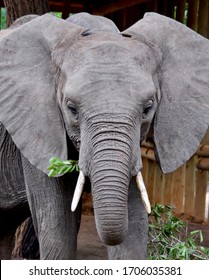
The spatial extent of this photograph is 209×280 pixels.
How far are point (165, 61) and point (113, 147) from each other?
2.81 feet

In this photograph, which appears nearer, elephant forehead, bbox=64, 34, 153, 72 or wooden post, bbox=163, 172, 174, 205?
elephant forehead, bbox=64, 34, 153, 72

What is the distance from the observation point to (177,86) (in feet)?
16.4

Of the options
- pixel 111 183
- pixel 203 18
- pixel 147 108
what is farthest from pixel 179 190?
pixel 111 183

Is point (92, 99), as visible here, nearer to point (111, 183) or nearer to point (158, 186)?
point (111, 183)

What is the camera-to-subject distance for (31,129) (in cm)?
495

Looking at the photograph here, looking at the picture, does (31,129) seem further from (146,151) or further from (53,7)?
(53,7)

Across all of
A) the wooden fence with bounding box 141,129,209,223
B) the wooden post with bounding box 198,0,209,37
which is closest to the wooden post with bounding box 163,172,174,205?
the wooden fence with bounding box 141,129,209,223

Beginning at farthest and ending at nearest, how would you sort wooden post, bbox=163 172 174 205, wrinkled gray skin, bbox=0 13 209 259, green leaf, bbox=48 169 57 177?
1. wooden post, bbox=163 172 174 205
2. green leaf, bbox=48 169 57 177
3. wrinkled gray skin, bbox=0 13 209 259

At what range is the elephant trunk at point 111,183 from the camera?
14.0 feet

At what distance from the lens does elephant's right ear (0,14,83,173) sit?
4.89m

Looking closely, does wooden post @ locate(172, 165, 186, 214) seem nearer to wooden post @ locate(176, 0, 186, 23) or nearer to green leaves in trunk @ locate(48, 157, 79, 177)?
wooden post @ locate(176, 0, 186, 23)

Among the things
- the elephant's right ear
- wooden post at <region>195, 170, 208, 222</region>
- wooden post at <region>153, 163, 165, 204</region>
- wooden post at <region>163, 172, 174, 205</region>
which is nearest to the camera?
the elephant's right ear

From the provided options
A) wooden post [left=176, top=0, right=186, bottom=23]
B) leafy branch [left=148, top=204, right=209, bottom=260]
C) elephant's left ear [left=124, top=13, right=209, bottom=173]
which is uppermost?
elephant's left ear [left=124, top=13, right=209, bottom=173]

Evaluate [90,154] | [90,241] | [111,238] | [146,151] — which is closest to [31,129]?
[90,154]
